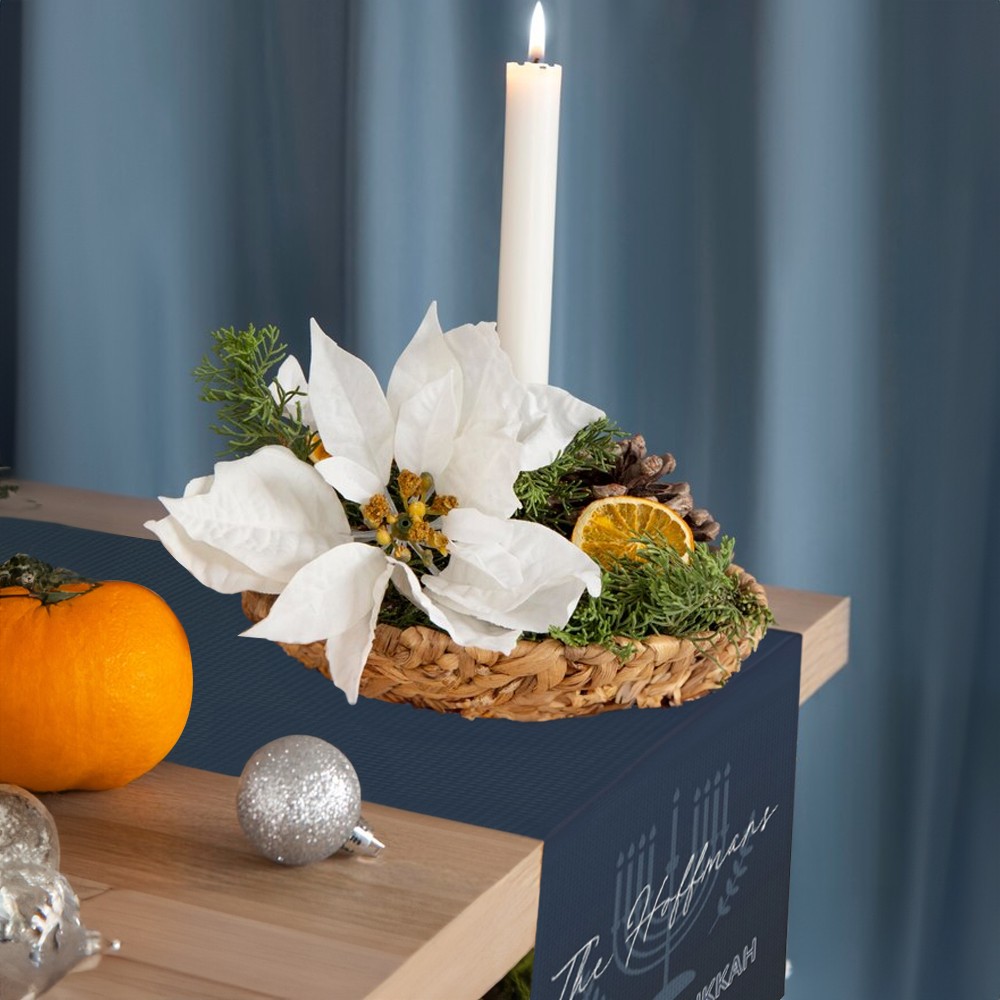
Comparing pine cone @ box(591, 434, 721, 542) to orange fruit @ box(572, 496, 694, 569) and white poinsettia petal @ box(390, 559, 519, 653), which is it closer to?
orange fruit @ box(572, 496, 694, 569)

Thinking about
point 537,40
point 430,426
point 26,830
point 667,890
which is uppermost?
point 537,40

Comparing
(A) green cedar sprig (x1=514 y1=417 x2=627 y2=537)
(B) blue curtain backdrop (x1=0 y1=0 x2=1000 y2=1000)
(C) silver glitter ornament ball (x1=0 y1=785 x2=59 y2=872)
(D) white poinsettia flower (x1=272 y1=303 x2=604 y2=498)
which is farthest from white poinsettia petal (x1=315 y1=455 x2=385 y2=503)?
(B) blue curtain backdrop (x1=0 y1=0 x2=1000 y2=1000)

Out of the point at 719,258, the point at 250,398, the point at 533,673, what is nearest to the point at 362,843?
the point at 533,673

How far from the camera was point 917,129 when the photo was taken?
1287 millimetres

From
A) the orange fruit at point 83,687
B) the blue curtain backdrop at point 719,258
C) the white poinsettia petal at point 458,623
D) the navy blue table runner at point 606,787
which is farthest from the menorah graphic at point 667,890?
the blue curtain backdrop at point 719,258

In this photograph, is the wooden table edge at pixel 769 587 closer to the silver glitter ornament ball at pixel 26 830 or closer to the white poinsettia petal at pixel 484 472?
the white poinsettia petal at pixel 484 472

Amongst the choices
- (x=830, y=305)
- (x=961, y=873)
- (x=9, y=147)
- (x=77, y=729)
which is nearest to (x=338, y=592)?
(x=77, y=729)

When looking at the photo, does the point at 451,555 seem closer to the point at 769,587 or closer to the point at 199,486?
the point at 199,486

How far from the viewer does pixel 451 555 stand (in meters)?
0.66

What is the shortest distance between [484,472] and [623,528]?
0.09 meters

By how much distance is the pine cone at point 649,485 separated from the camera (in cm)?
79

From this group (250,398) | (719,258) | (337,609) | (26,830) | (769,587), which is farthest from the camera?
(719,258)

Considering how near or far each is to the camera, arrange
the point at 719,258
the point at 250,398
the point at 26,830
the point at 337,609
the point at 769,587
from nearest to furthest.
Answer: the point at 26,830
the point at 337,609
the point at 250,398
the point at 769,587
the point at 719,258

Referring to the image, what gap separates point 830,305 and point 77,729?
3.07ft
